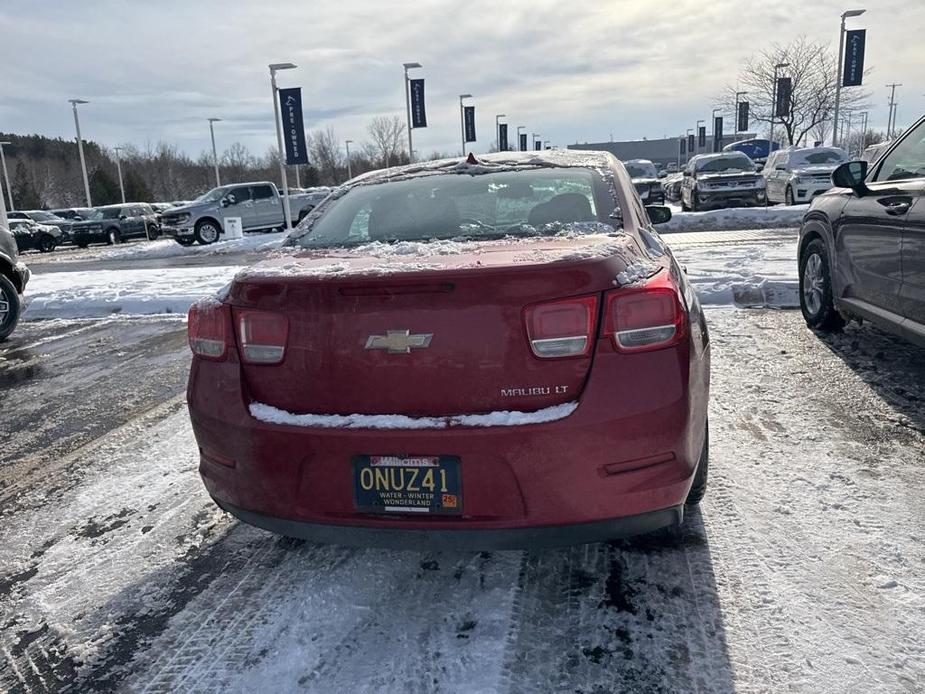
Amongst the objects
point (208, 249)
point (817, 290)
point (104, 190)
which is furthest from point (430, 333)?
point (104, 190)

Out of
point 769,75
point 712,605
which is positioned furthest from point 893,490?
point 769,75

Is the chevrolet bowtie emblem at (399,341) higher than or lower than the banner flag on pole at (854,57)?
lower

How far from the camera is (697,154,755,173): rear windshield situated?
847 inches

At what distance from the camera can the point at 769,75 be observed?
1597 inches

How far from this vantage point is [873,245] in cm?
467

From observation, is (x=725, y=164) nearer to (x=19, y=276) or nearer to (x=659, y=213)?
(x=659, y=213)

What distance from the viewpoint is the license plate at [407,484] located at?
7.09 ft

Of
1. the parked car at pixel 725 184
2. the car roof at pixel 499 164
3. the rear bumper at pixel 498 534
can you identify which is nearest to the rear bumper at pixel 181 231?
the parked car at pixel 725 184

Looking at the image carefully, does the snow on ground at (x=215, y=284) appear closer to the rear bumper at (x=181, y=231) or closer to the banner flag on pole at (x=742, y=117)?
the rear bumper at (x=181, y=231)

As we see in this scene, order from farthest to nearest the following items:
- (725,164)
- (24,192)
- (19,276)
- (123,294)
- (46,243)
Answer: (24,192) < (46,243) < (725,164) < (123,294) < (19,276)

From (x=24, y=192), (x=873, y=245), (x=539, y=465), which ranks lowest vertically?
(x=539, y=465)

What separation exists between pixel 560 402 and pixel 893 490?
77.6 inches

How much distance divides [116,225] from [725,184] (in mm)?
26191

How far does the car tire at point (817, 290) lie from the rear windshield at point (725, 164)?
16.8 meters
